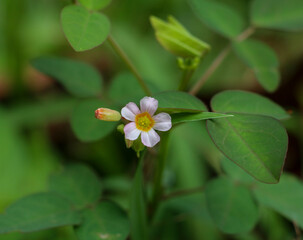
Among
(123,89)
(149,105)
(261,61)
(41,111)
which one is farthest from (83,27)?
(41,111)

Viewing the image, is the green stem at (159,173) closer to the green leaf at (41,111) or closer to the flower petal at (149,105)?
the flower petal at (149,105)

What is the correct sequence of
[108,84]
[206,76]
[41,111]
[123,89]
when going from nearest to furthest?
[206,76]
[123,89]
[41,111]
[108,84]

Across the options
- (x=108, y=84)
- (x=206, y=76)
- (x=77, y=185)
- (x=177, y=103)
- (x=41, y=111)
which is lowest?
(x=41, y=111)

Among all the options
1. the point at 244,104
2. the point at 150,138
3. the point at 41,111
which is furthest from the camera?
the point at 41,111

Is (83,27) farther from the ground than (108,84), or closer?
farther from the ground

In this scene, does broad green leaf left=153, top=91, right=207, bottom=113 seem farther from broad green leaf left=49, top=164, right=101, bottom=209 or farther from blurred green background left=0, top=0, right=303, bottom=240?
blurred green background left=0, top=0, right=303, bottom=240

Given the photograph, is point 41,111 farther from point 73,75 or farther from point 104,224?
point 104,224

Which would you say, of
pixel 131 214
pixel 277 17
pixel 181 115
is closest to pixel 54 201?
pixel 131 214
